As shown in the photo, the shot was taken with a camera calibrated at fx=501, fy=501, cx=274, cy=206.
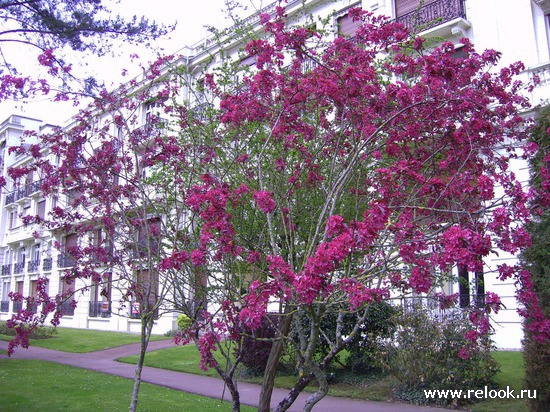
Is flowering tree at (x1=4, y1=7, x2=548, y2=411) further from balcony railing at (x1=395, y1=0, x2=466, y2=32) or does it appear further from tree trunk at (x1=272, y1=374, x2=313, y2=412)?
balcony railing at (x1=395, y1=0, x2=466, y2=32)

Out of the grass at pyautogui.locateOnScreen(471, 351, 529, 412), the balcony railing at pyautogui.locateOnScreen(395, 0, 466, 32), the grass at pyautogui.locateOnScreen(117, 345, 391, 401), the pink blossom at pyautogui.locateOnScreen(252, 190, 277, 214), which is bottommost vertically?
the grass at pyautogui.locateOnScreen(117, 345, 391, 401)

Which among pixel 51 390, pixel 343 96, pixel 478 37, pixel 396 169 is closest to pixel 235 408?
pixel 396 169

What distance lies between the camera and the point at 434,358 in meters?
8.84

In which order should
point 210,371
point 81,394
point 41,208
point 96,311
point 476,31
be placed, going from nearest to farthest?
point 81,394 < point 210,371 < point 476,31 < point 96,311 < point 41,208

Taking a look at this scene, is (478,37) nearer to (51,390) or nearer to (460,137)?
(460,137)

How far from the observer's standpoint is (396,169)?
15.4ft

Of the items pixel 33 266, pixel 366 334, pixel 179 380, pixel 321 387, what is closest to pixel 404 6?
pixel 366 334

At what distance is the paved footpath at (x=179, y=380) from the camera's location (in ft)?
28.6

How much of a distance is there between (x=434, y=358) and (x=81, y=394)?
6.41 m

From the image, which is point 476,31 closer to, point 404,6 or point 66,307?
point 404,6

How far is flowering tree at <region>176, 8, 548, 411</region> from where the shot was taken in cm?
403

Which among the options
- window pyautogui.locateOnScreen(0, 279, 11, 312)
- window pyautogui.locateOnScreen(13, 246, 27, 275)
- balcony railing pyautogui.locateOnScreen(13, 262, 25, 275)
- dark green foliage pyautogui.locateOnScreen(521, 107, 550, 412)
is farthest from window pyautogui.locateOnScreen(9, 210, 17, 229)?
dark green foliage pyautogui.locateOnScreen(521, 107, 550, 412)

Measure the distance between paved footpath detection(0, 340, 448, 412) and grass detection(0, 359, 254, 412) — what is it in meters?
0.54

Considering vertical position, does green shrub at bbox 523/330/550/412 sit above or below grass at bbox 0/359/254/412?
above
